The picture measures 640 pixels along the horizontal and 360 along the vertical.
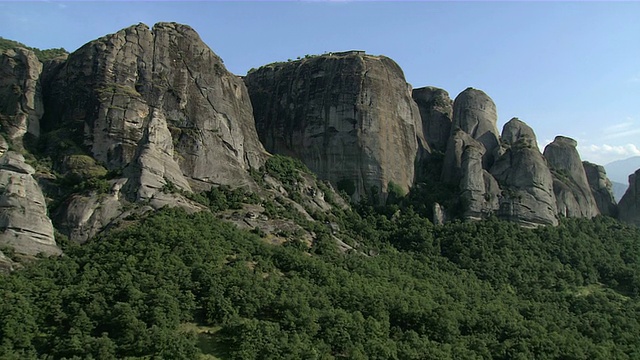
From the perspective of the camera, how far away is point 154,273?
4869 cm

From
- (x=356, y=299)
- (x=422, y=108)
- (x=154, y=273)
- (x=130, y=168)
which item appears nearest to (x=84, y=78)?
(x=130, y=168)

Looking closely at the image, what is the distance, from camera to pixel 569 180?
89688 millimetres

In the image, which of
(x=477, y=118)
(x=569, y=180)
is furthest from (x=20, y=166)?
(x=569, y=180)

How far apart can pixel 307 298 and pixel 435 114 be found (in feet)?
152

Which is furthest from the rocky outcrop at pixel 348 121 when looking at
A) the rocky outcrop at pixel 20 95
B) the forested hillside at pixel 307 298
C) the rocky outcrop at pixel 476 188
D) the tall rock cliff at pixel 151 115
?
the rocky outcrop at pixel 20 95

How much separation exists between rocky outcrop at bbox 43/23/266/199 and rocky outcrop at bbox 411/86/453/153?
26.8 m

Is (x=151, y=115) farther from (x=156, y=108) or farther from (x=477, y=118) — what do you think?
(x=477, y=118)

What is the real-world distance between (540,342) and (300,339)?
18.4m

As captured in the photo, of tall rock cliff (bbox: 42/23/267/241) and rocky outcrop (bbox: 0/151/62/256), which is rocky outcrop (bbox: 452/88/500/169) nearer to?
tall rock cliff (bbox: 42/23/267/241)

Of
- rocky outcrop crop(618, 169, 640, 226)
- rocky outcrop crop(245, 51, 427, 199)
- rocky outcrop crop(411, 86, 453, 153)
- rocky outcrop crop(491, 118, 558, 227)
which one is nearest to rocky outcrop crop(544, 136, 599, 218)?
rocky outcrop crop(491, 118, 558, 227)

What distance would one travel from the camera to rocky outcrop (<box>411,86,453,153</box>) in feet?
299

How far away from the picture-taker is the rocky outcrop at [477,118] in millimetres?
89250

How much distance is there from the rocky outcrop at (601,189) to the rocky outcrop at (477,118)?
1435 centimetres

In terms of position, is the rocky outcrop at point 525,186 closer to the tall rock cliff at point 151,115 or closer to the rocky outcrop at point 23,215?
the tall rock cliff at point 151,115
